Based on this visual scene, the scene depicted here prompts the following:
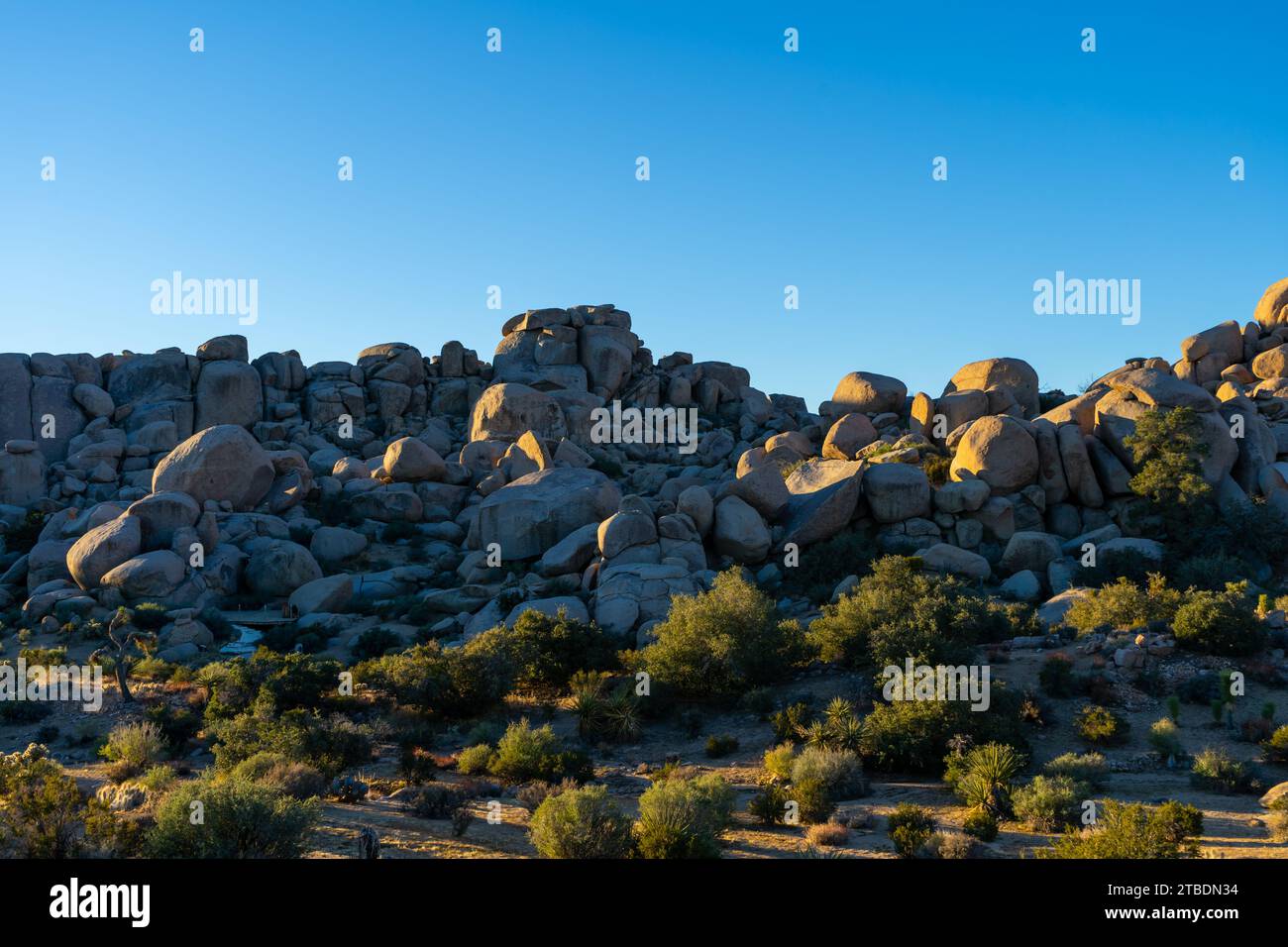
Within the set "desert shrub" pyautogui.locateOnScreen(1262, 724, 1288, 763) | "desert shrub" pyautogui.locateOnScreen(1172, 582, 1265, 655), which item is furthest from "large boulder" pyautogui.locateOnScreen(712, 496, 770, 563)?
"desert shrub" pyautogui.locateOnScreen(1262, 724, 1288, 763)

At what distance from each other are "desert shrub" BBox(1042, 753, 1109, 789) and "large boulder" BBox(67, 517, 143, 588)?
31321 mm

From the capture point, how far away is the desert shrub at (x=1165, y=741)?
17953 millimetres

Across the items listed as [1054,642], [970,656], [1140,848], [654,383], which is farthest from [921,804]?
[654,383]

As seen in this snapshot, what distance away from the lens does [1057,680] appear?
2141 cm

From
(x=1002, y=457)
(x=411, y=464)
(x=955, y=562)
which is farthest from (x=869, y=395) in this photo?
(x=411, y=464)

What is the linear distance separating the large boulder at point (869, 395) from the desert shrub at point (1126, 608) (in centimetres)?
2795

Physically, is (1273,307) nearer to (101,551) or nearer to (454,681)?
(454,681)

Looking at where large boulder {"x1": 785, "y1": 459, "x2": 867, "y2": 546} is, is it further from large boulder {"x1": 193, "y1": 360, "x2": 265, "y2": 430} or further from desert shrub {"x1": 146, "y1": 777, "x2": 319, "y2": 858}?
large boulder {"x1": 193, "y1": 360, "x2": 265, "y2": 430}

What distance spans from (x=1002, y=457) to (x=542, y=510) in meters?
19.1

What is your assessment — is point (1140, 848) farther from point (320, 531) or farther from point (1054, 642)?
point (320, 531)

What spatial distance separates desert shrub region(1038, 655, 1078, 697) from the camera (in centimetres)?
2123

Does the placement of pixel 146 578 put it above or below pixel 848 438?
below
